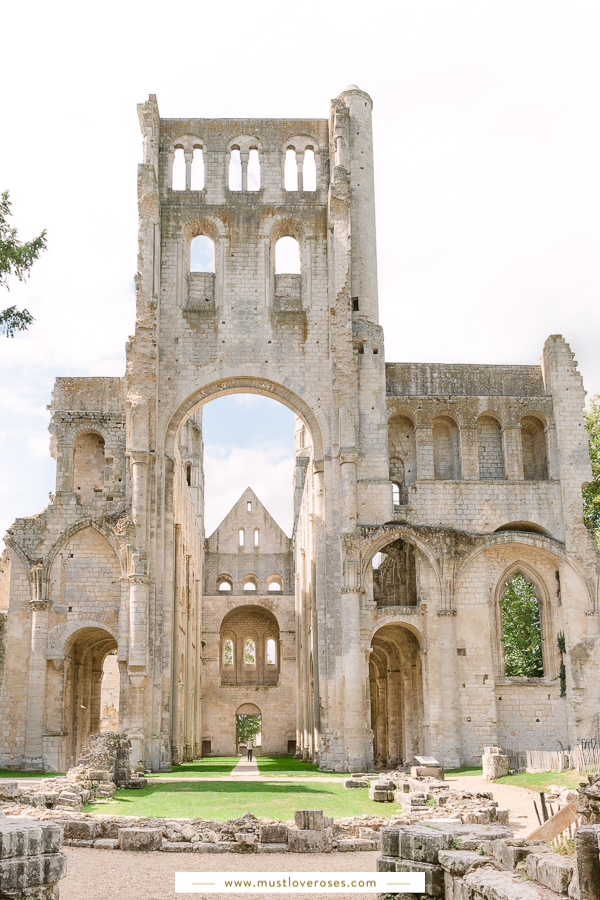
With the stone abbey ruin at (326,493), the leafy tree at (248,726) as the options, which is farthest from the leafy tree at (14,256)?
the leafy tree at (248,726)

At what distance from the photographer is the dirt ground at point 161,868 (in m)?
8.06

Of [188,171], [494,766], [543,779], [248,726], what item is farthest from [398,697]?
[248,726]

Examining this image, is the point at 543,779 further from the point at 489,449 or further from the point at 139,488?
the point at 139,488

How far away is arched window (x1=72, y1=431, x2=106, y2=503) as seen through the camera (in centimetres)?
2681

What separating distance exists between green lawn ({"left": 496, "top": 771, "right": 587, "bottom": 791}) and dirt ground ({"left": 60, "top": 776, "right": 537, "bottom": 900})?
794 centimetres

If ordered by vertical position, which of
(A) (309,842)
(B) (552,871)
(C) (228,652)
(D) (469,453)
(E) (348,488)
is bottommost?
(A) (309,842)

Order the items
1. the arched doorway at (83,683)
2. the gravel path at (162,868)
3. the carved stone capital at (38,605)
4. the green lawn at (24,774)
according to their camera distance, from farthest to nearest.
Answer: the arched doorway at (83,683)
the carved stone capital at (38,605)
the green lawn at (24,774)
the gravel path at (162,868)

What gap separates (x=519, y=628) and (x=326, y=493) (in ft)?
46.0

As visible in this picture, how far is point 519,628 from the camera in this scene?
116 ft

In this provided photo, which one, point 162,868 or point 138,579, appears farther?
point 138,579

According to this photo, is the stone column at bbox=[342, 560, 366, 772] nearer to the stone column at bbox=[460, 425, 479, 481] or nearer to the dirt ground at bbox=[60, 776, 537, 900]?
the stone column at bbox=[460, 425, 479, 481]

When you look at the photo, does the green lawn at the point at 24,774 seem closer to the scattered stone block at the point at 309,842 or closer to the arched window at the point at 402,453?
the arched window at the point at 402,453

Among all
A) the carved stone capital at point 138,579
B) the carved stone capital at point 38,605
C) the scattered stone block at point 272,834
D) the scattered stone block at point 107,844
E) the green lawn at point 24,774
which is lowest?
the green lawn at point 24,774

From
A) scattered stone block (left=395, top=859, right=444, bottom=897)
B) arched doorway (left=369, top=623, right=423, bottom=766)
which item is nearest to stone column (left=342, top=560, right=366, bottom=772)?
arched doorway (left=369, top=623, right=423, bottom=766)
